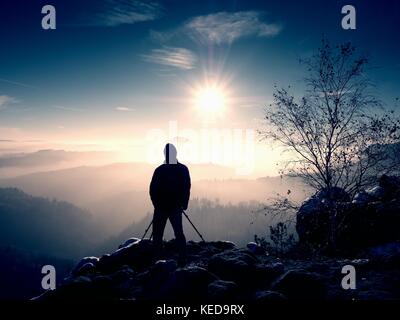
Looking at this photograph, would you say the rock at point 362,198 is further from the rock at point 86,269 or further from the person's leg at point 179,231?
the rock at point 86,269

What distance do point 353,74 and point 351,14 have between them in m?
4.75

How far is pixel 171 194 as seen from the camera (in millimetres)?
10898

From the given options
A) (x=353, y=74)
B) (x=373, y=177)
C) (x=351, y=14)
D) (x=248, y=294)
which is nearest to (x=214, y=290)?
(x=248, y=294)

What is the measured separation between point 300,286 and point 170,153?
604 centimetres

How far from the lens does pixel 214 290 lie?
7.48 metres

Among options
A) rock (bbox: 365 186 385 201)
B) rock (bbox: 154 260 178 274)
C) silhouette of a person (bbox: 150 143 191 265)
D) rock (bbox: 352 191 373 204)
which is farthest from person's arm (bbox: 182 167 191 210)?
rock (bbox: 365 186 385 201)

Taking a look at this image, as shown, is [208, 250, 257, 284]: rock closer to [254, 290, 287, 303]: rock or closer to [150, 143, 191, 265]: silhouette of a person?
[150, 143, 191, 265]: silhouette of a person

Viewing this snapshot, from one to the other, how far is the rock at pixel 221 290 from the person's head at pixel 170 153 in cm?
468

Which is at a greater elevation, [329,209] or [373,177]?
[373,177]

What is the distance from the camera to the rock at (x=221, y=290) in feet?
24.0

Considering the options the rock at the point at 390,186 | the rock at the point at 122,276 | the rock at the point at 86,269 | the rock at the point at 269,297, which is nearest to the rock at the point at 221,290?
the rock at the point at 269,297
